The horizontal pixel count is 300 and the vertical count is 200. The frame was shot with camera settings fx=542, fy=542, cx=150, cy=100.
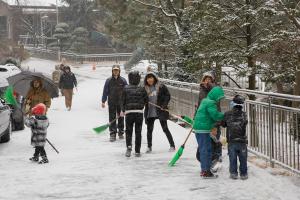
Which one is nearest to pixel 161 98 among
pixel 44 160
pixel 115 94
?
pixel 115 94

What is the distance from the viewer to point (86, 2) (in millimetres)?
68375

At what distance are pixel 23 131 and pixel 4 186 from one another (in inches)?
272

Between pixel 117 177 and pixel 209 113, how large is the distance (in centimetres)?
174

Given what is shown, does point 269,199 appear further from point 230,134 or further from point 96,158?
point 96,158

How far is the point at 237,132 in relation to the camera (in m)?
7.87

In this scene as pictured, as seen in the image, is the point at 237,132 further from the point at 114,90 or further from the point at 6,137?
the point at 6,137

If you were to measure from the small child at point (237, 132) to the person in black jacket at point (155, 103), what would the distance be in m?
2.87

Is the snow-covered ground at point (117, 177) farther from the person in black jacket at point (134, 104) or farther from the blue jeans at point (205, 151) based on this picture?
the person in black jacket at point (134, 104)

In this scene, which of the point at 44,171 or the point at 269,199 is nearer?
the point at 269,199

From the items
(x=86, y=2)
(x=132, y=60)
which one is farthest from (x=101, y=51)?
(x=132, y=60)

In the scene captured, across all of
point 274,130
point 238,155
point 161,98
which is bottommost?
point 238,155

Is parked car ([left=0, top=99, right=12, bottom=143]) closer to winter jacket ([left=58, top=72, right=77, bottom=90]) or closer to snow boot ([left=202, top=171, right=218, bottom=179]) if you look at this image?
snow boot ([left=202, top=171, right=218, bottom=179])

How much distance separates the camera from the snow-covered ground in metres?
7.27

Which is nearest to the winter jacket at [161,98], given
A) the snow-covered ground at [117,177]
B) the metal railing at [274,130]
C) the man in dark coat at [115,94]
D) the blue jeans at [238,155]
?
the snow-covered ground at [117,177]
